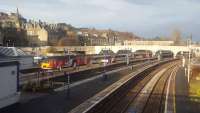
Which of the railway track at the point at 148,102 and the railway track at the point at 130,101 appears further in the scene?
the railway track at the point at 148,102

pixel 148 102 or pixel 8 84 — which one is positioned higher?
pixel 8 84

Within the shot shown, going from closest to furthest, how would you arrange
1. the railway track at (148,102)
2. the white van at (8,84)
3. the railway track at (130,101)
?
the white van at (8,84), the railway track at (130,101), the railway track at (148,102)

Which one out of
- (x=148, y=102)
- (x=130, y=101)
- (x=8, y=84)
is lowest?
(x=148, y=102)

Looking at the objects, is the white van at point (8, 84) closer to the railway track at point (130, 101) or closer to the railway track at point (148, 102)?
the railway track at point (130, 101)

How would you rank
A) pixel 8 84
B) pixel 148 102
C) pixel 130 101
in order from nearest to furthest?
pixel 8 84
pixel 130 101
pixel 148 102

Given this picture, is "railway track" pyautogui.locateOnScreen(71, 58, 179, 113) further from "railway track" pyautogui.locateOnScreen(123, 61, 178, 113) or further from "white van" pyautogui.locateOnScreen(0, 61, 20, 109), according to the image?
"white van" pyautogui.locateOnScreen(0, 61, 20, 109)

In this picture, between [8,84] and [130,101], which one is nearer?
[8,84]

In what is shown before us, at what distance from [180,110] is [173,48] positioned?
4785 inches

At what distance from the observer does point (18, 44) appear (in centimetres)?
13188

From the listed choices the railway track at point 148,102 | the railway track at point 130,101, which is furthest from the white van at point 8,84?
the railway track at point 148,102

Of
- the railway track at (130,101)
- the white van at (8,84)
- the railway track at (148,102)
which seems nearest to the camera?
the white van at (8,84)

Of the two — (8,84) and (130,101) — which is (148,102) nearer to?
(130,101)

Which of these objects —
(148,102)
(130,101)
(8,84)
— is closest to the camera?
(8,84)

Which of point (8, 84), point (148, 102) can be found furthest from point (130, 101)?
point (8, 84)
